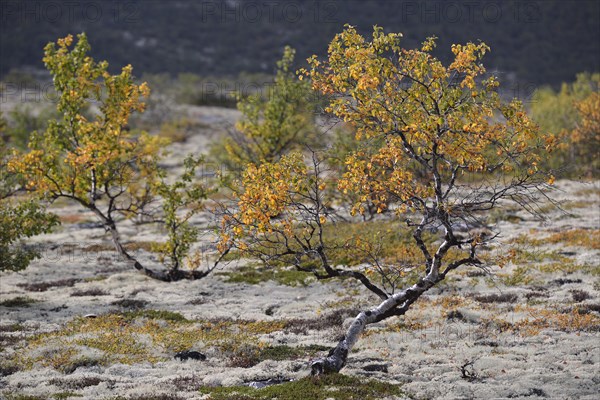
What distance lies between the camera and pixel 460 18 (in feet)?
650

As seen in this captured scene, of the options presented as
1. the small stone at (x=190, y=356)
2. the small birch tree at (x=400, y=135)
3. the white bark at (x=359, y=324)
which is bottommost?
the small stone at (x=190, y=356)

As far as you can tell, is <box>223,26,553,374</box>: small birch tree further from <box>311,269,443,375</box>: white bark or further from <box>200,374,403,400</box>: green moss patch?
<box>200,374,403,400</box>: green moss patch

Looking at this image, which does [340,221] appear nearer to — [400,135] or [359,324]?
[359,324]

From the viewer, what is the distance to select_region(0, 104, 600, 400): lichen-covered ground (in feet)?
50.9

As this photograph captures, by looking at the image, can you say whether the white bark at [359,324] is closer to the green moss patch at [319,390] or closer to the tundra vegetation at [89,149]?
the green moss patch at [319,390]

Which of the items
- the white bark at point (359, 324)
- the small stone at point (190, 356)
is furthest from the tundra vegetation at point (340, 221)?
the small stone at point (190, 356)

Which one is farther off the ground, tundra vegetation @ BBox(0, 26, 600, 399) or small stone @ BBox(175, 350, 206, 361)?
tundra vegetation @ BBox(0, 26, 600, 399)

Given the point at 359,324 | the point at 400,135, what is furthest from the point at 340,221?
the point at 400,135

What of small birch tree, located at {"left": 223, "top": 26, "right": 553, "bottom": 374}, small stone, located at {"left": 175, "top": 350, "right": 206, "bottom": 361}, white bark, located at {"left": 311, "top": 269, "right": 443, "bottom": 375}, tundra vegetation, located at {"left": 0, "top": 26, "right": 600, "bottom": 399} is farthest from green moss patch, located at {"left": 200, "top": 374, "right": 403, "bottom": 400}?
small stone, located at {"left": 175, "top": 350, "right": 206, "bottom": 361}

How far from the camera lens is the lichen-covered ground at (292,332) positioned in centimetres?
1551

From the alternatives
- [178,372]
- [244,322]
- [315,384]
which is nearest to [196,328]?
[244,322]

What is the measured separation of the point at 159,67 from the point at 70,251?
139854 mm

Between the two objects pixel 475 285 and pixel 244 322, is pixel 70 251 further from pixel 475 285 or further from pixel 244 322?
pixel 475 285

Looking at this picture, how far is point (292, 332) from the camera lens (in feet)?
67.9
